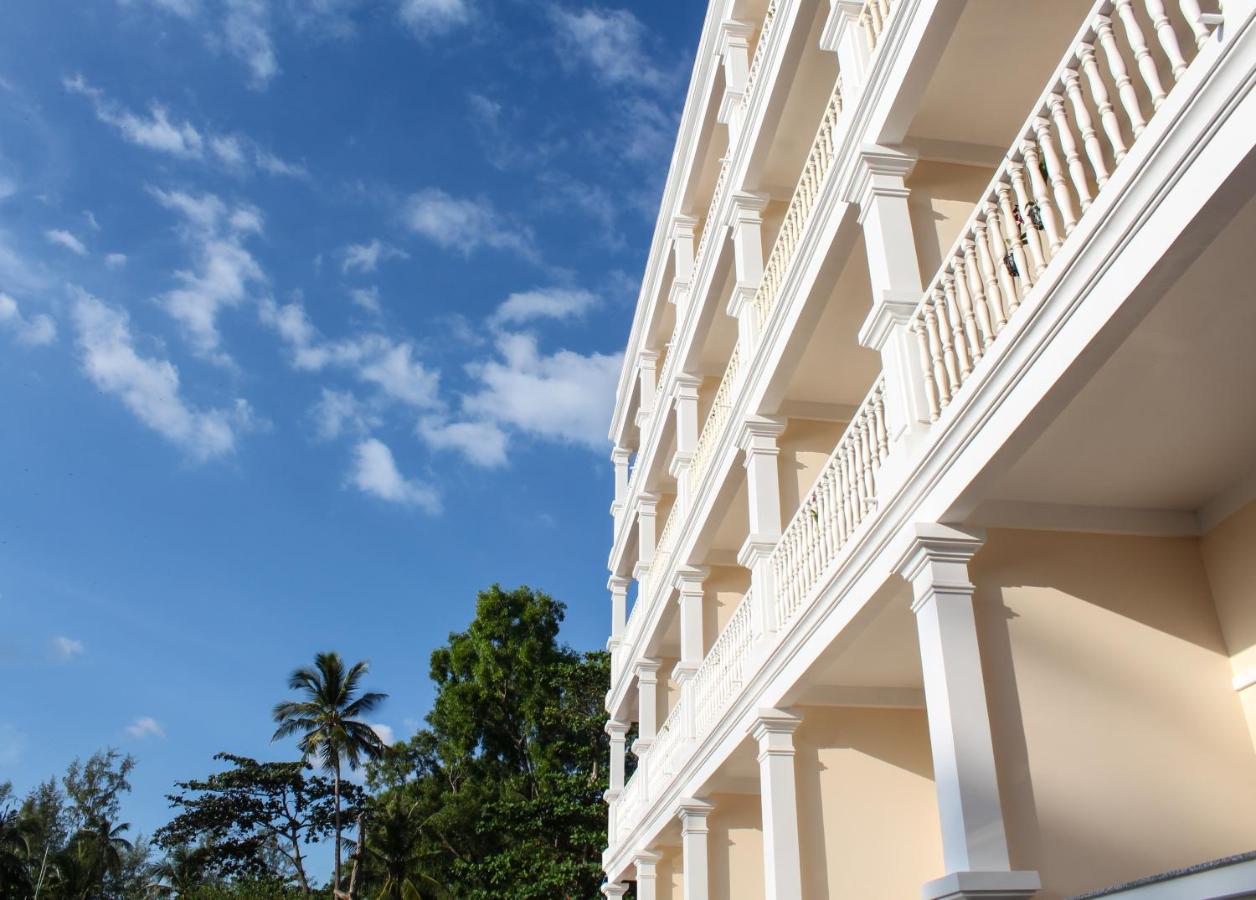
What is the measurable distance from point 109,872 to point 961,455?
5766 centimetres

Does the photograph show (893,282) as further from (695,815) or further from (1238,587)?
(695,815)

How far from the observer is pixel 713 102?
17531 millimetres

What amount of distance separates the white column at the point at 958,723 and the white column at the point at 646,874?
1136 centimetres

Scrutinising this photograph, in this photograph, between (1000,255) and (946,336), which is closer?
(1000,255)

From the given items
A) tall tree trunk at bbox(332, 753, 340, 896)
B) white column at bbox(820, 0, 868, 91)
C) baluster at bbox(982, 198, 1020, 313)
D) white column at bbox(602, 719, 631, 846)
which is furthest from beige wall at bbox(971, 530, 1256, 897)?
tall tree trunk at bbox(332, 753, 340, 896)

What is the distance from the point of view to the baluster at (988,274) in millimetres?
6383

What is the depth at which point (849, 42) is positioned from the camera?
31.3 ft

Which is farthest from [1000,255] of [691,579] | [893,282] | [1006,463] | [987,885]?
[691,579]

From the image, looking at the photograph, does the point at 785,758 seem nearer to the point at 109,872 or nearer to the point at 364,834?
the point at 364,834

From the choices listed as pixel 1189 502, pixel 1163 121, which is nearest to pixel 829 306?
pixel 1189 502

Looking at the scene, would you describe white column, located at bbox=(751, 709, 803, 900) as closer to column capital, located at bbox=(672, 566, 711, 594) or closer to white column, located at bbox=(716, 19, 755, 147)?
column capital, located at bbox=(672, 566, 711, 594)

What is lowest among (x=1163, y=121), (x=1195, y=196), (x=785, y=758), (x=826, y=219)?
(x=785, y=758)

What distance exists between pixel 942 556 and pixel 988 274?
70.6 inches

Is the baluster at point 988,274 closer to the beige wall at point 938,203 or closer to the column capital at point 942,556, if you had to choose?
the column capital at point 942,556
